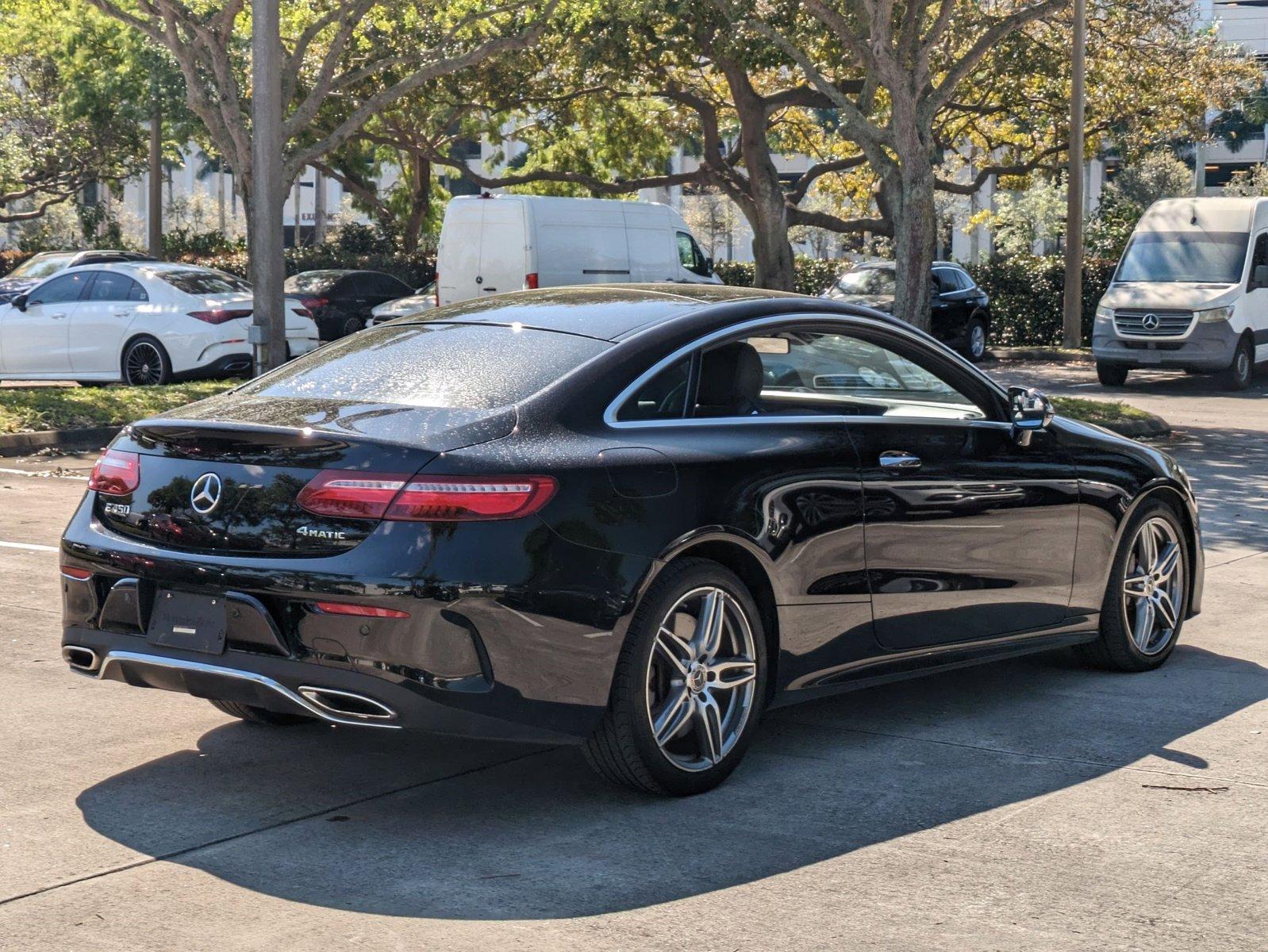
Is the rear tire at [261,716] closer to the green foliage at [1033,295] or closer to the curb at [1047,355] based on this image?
the curb at [1047,355]

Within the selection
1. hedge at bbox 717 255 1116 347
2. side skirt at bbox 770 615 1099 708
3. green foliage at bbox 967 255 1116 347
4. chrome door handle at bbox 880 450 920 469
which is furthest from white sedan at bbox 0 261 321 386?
green foliage at bbox 967 255 1116 347

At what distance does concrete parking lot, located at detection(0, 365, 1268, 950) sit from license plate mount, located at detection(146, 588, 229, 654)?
1.65 ft

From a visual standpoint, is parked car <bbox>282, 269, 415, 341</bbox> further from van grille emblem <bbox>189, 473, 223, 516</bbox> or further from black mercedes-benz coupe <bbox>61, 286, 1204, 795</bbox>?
van grille emblem <bbox>189, 473, 223, 516</bbox>

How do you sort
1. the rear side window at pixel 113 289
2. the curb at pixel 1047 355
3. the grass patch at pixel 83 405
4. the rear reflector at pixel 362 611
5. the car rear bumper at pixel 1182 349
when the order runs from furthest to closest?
the curb at pixel 1047 355
the car rear bumper at pixel 1182 349
the rear side window at pixel 113 289
the grass patch at pixel 83 405
the rear reflector at pixel 362 611

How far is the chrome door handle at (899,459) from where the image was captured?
5641 millimetres

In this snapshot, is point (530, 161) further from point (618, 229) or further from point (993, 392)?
point (993, 392)

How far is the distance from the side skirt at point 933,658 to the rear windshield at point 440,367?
1.29 metres

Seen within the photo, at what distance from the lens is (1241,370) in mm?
23500

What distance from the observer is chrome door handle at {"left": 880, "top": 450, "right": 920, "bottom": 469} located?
5.64 metres

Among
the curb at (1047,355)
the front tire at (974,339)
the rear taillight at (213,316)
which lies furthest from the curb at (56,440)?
the curb at (1047,355)

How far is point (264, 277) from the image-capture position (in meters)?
17.5

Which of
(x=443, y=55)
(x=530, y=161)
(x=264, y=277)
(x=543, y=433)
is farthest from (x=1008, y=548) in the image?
(x=530, y=161)

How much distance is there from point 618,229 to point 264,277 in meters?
7.22

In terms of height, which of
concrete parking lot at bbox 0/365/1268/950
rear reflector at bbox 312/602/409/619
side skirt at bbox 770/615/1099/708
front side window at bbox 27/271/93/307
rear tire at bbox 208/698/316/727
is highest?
front side window at bbox 27/271/93/307
